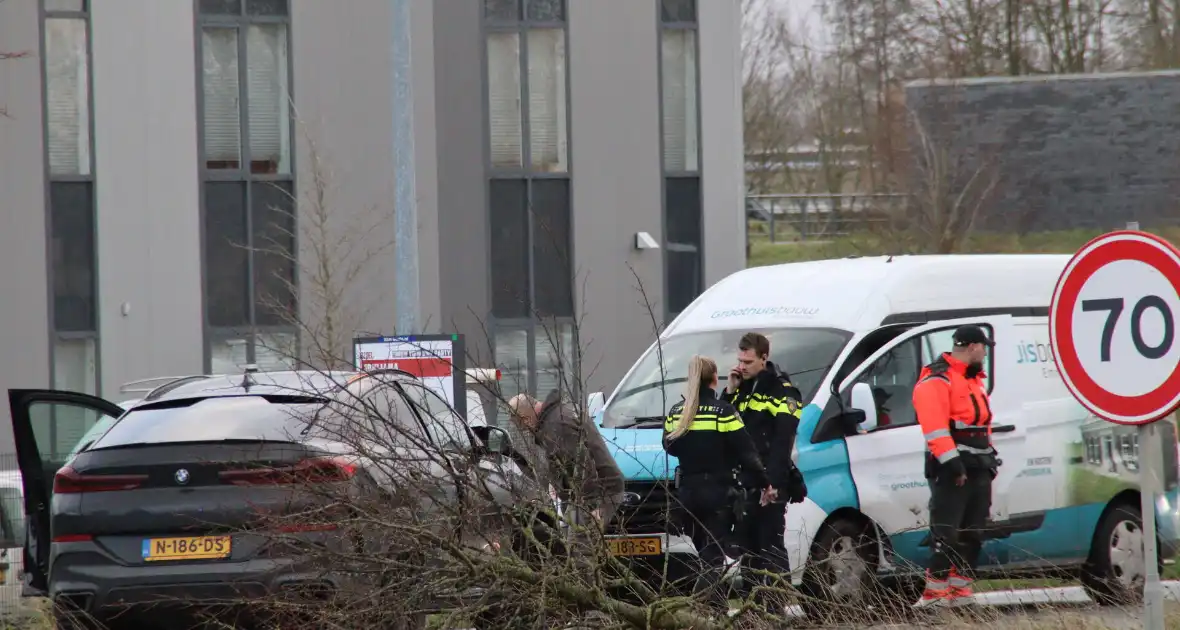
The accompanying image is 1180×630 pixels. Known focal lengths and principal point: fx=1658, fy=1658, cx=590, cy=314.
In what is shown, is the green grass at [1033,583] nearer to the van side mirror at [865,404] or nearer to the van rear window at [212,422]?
the van side mirror at [865,404]

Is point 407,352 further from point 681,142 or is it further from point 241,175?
point 681,142

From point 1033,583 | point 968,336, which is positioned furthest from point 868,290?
point 1033,583

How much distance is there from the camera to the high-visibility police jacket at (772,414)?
381 inches

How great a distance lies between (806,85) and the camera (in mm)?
46000

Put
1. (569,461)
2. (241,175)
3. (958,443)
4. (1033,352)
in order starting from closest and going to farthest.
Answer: (569,461)
(958,443)
(1033,352)
(241,175)

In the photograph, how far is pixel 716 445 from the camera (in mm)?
9664

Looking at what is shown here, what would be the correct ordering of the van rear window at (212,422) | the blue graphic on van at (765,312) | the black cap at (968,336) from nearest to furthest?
the van rear window at (212,422), the black cap at (968,336), the blue graphic on van at (765,312)

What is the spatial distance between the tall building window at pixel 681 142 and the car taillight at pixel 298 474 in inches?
724

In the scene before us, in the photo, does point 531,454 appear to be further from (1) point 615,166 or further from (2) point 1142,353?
(1) point 615,166

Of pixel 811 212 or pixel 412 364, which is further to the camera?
pixel 811 212

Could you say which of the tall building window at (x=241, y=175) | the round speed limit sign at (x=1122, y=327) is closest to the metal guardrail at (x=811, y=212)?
the tall building window at (x=241, y=175)

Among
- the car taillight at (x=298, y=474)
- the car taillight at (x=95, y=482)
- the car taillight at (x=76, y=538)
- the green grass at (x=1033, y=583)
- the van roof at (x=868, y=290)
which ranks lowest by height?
the green grass at (x=1033, y=583)

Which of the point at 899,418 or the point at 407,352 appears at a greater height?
the point at 407,352

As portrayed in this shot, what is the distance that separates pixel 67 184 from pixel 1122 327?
2049 cm
